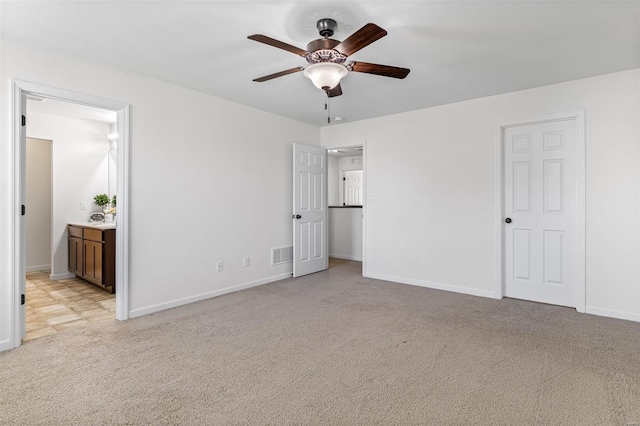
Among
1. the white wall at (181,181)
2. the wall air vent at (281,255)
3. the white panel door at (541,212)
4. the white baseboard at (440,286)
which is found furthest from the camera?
the wall air vent at (281,255)

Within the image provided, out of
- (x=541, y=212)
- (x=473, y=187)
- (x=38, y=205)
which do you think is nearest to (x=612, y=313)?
(x=541, y=212)

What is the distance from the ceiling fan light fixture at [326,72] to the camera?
7.84ft

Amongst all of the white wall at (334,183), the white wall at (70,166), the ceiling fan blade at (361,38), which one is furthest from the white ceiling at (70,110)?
the white wall at (334,183)

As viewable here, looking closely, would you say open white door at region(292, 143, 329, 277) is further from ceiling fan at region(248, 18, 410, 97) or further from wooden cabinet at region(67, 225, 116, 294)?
ceiling fan at region(248, 18, 410, 97)

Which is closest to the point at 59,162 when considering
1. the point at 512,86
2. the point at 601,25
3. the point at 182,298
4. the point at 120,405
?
the point at 182,298

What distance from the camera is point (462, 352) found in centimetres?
254

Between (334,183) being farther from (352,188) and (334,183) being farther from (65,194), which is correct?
(65,194)

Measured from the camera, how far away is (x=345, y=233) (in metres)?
7.04

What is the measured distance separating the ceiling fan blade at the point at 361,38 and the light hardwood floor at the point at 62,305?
3.28m

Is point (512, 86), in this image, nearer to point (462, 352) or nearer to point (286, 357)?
point (462, 352)

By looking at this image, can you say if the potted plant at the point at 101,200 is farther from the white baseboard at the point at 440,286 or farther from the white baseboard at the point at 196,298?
the white baseboard at the point at 440,286

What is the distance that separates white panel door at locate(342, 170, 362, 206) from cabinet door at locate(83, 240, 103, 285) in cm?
492

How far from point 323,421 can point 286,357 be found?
0.77 metres

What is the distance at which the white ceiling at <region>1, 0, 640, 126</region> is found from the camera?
7.27ft
